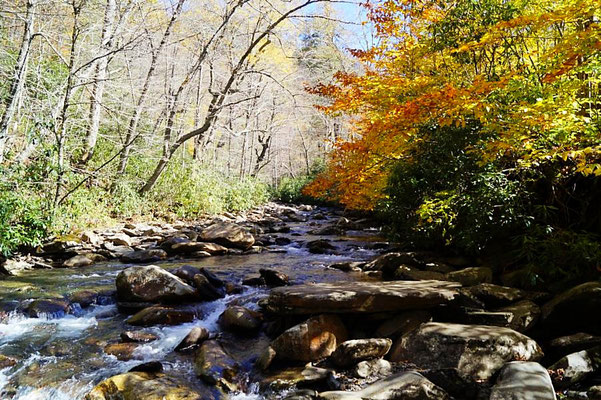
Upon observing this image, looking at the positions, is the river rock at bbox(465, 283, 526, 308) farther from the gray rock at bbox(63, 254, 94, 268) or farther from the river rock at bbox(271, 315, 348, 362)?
the gray rock at bbox(63, 254, 94, 268)

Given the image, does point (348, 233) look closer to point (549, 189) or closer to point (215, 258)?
point (215, 258)

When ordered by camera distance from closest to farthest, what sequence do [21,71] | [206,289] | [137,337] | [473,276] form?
[137,337], [473,276], [206,289], [21,71]

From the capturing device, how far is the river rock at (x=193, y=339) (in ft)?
15.5

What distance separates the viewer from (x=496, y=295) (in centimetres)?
500

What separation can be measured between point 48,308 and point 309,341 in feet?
13.2

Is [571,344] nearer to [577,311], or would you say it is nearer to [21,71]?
[577,311]

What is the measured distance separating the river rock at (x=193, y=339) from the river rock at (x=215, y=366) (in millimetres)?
172

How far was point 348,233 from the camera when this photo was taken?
13773 mm

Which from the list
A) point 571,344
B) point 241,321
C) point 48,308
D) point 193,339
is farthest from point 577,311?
point 48,308

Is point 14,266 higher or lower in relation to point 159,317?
higher

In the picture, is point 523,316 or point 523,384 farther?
point 523,316

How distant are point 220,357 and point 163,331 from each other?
3.88 ft

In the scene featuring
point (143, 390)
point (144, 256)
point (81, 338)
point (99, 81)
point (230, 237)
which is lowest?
point (143, 390)

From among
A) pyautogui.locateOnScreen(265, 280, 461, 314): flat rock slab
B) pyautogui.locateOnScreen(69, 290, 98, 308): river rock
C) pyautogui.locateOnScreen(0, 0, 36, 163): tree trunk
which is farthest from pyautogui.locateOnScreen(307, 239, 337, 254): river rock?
pyautogui.locateOnScreen(0, 0, 36, 163): tree trunk
